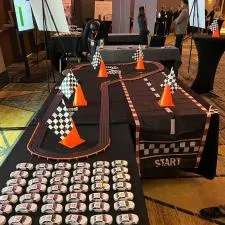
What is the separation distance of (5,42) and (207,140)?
5.13 metres

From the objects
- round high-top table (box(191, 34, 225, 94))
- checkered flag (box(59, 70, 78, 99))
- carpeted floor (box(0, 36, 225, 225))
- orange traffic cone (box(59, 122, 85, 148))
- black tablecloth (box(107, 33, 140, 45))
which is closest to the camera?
A: orange traffic cone (box(59, 122, 85, 148))

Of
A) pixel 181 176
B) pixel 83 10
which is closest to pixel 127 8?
pixel 83 10

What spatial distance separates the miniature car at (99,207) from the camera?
793mm

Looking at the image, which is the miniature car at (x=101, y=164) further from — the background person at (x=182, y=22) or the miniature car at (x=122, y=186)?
the background person at (x=182, y=22)

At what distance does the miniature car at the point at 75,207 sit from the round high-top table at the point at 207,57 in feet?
10.2

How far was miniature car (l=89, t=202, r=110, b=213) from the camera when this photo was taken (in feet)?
2.60

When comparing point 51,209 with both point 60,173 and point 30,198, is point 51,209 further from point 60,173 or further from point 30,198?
point 60,173

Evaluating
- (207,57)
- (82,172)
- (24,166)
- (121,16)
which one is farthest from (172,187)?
(121,16)

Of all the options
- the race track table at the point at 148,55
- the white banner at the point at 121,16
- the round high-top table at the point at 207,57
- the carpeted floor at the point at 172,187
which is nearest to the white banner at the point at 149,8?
the white banner at the point at 121,16

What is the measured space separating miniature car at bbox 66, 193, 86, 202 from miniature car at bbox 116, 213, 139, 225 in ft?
0.45

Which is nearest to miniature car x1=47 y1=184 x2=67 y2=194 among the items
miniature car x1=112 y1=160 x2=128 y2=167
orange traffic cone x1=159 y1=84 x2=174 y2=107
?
miniature car x1=112 y1=160 x2=128 y2=167

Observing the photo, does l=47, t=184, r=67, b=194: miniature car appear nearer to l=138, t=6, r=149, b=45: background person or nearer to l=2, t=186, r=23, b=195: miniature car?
l=2, t=186, r=23, b=195: miniature car

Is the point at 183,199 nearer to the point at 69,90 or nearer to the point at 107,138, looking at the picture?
the point at 107,138

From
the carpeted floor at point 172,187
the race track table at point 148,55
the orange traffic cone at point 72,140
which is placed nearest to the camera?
the orange traffic cone at point 72,140
